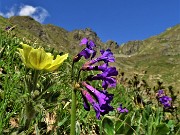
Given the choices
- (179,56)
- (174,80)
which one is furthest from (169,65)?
(174,80)

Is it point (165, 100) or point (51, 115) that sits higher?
point (165, 100)

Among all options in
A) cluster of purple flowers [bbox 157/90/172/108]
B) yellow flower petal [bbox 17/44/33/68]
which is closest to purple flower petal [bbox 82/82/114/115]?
yellow flower petal [bbox 17/44/33/68]

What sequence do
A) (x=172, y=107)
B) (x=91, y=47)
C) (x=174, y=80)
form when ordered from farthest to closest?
1. (x=174, y=80)
2. (x=172, y=107)
3. (x=91, y=47)

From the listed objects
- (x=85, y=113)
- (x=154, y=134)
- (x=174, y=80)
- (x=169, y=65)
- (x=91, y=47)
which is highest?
(x=169, y=65)

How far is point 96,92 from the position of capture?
2.35 metres

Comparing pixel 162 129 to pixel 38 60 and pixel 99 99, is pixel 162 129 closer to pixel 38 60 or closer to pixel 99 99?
pixel 99 99

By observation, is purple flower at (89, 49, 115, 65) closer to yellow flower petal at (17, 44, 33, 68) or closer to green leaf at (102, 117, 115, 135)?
yellow flower petal at (17, 44, 33, 68)

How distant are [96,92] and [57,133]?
631 mm

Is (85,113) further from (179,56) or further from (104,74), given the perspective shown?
(179,56)

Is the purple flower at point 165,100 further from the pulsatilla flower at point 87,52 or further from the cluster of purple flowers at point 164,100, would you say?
the pulsatilla flower at point 87,52

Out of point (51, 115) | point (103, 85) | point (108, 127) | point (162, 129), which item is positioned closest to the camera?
point (103, 85)

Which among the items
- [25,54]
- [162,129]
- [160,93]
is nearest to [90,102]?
[25,54]

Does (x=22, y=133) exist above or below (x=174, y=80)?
below

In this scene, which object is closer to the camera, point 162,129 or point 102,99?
point 102,99
